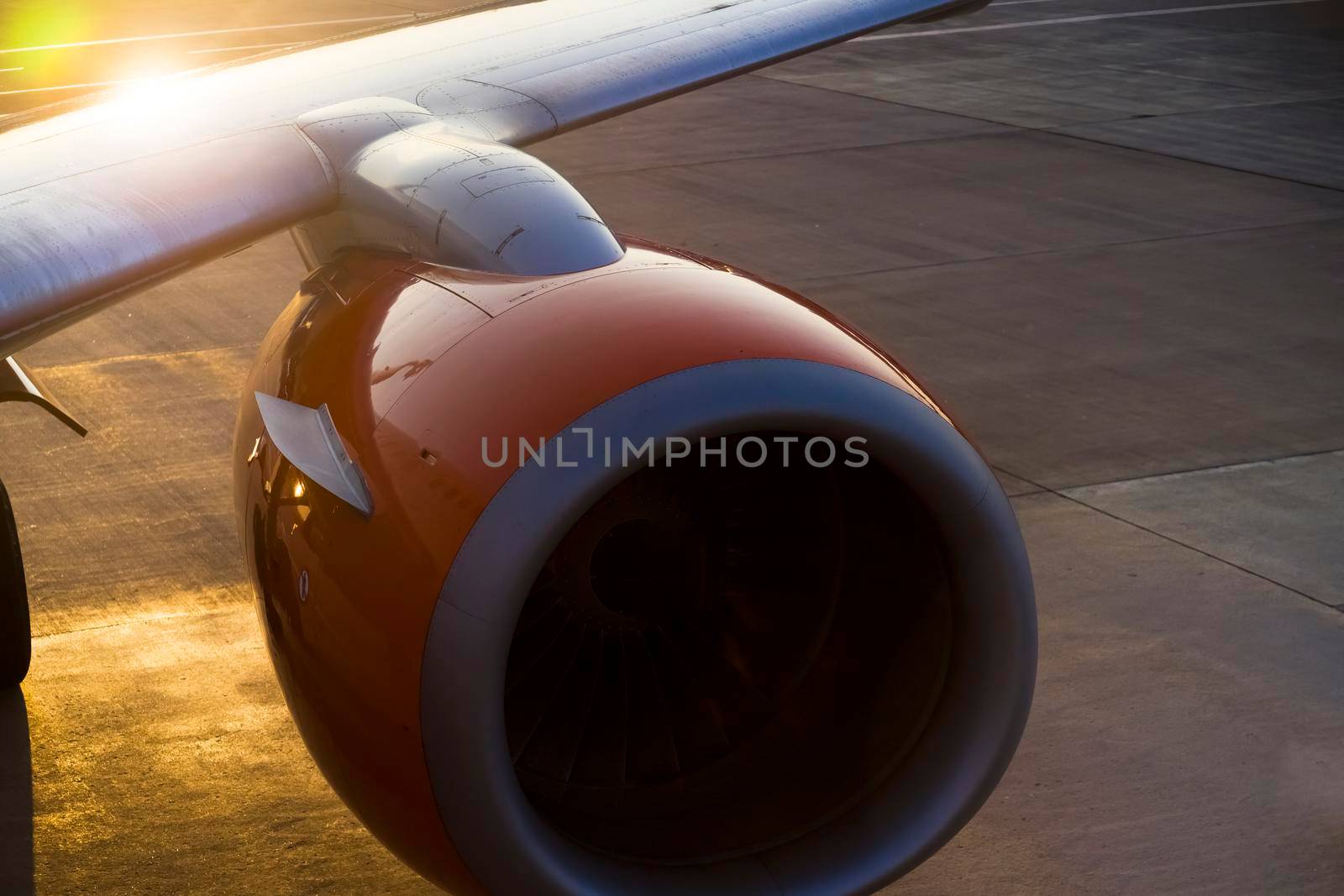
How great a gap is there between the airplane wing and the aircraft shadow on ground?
154cm

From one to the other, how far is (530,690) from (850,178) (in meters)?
8.44

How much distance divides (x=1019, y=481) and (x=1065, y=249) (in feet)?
11.3

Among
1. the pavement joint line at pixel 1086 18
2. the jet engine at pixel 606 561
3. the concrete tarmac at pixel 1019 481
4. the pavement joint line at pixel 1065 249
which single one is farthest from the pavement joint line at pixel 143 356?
the pavement joint line at pixel 1086 18

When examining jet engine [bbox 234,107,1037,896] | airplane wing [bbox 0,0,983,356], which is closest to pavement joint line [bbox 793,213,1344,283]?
airplane wing [bbox 0,0,983,356]

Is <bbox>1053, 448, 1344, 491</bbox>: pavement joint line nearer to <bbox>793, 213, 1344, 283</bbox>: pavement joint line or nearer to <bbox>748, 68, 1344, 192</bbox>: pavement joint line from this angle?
<bbox>793, 213, 1344, 283</bbox>: pavement joint line

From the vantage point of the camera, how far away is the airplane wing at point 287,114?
278 cm

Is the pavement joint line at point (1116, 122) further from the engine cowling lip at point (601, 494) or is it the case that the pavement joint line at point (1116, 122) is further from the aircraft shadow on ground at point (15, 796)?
the aircraft shadow on ground at point (15, 796)

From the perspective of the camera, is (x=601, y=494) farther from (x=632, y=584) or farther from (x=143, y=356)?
(x=143, y=356)

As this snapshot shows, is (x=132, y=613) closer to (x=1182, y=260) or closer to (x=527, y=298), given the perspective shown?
(x=527, y=298)

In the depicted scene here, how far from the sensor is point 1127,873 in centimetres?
355

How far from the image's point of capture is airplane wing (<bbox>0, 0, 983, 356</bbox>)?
2.78 m

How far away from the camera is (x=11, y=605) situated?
429 centimetres

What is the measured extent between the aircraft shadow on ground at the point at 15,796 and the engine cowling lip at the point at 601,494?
1.81m

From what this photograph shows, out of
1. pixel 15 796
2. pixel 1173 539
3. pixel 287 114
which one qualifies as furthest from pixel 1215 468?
pixel 15 796
